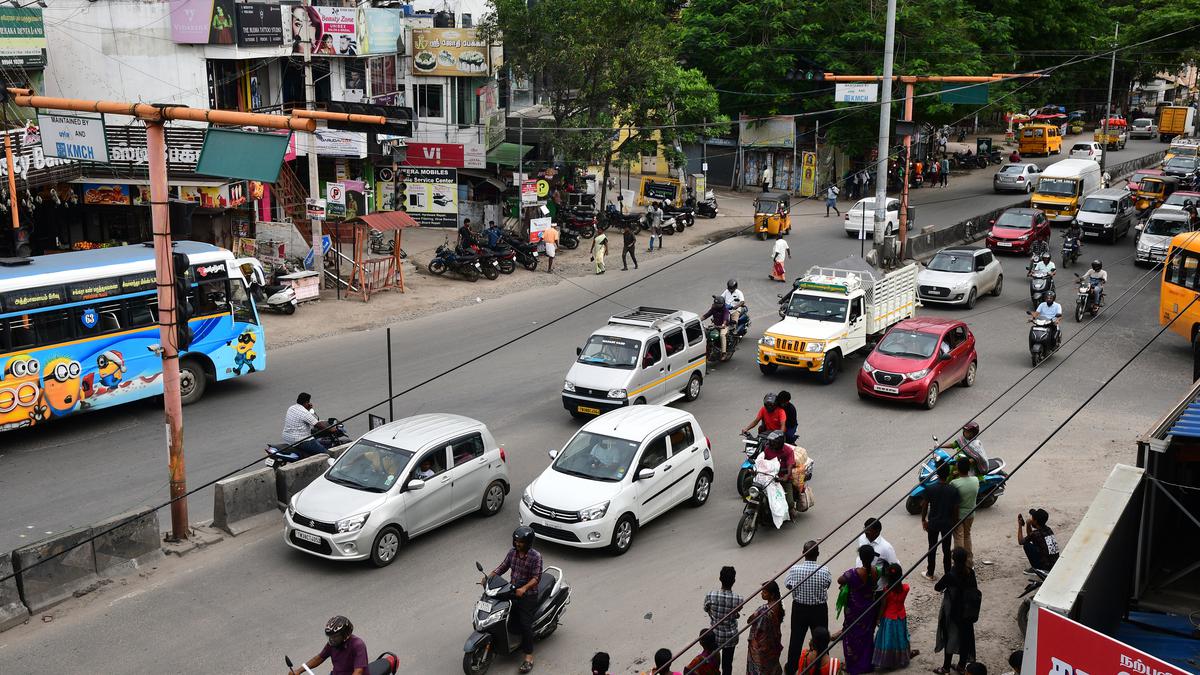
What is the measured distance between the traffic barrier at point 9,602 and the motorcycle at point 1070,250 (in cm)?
3092

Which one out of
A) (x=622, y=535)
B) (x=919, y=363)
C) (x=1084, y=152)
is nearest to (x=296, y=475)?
(x=622, y=535)

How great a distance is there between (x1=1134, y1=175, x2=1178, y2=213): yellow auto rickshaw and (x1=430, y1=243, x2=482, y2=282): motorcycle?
1061 inches

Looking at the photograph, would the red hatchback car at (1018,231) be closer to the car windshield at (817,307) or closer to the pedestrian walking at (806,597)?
the car windshield at (817,307)

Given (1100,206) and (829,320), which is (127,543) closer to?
(829,320)

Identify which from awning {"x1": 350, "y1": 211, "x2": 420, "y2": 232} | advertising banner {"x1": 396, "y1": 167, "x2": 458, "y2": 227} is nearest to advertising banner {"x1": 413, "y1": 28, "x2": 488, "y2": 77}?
advertising banner {"x1": 396, "y1": 167, "x2": 458, "y2": 227}

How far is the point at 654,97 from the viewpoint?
38.2m

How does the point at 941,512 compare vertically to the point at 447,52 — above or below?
below

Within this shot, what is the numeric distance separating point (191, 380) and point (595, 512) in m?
9.82

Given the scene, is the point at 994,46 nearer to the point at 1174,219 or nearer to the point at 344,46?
the point at 1174,219

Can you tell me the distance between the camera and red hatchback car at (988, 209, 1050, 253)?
35625 millimetres

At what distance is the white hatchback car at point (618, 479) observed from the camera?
13820mm

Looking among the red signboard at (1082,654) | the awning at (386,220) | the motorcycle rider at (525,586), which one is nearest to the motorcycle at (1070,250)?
the awning at (386,220)

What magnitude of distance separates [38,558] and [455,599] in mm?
4693

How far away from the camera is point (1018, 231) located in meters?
35.8
